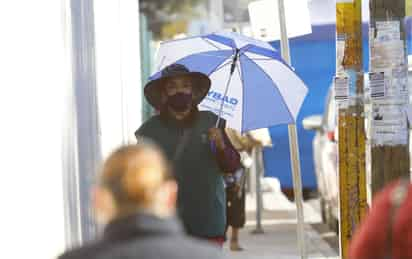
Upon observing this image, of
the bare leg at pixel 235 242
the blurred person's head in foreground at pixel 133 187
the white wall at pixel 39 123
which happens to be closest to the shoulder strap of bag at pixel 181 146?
the white wall at pixel 39 123

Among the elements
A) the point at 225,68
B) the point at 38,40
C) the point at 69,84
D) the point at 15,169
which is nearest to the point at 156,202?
the point at 15,169

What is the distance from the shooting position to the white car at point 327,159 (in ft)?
47.6

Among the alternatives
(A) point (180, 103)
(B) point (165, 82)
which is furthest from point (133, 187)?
(B) point (165, 82)

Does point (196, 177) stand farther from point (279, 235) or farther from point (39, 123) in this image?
point (279, 235)

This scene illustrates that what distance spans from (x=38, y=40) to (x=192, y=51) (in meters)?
1.93

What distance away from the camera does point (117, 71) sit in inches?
485

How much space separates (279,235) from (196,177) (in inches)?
307

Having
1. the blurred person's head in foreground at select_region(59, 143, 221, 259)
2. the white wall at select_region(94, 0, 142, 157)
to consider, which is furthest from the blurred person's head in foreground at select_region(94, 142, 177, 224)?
the white wall at select_region(94, 0, 142, 157)

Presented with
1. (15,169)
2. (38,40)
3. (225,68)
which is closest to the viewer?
(15,169)

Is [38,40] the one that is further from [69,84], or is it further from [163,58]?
[163,58]

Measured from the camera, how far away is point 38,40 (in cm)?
821

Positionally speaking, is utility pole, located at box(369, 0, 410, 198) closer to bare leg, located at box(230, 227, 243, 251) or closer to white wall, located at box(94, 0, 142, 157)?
white wall, located at box(94, 0, 142, 157)

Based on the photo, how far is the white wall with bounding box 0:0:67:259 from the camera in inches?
298

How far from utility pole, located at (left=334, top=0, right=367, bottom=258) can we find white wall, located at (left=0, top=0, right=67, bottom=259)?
1912mm
